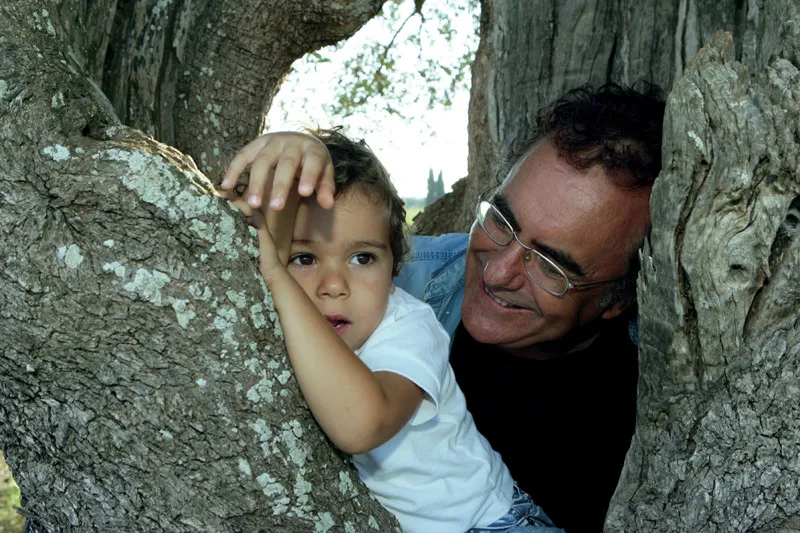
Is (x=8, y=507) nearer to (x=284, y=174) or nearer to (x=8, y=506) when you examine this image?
(x=8, y=506)

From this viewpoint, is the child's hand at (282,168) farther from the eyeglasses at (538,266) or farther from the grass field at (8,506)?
the grass field at (8,506)

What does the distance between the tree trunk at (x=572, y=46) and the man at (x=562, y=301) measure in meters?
0.63

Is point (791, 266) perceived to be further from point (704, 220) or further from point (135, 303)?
point (135, 303)

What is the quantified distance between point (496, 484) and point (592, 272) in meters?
0.88

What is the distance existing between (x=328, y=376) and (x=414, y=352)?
16.7 inches

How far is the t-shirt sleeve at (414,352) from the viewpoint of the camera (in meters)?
2.12

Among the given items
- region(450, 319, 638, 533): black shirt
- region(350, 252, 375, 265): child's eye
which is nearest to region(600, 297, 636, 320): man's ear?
region(450, 319, 638, 533): black shirt

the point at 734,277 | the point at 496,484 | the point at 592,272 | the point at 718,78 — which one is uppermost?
the point at 718,78

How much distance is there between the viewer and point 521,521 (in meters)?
2.49

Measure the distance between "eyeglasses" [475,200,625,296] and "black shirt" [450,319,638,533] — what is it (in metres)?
0.42

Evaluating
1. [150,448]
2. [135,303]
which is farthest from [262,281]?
[150,448]

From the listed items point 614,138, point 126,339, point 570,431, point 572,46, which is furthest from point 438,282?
point 126,339

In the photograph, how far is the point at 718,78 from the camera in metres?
1.66

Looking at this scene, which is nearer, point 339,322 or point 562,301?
point 339,322
